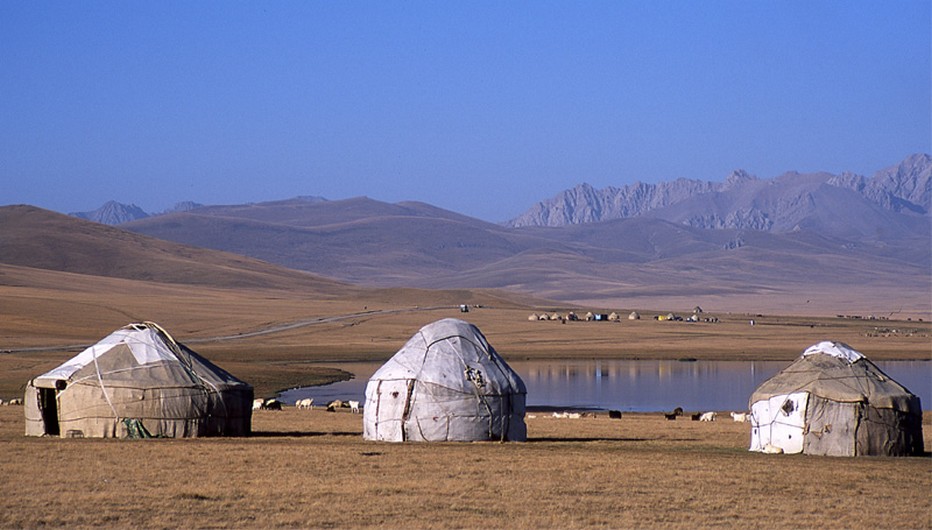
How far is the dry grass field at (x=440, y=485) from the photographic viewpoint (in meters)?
15.7

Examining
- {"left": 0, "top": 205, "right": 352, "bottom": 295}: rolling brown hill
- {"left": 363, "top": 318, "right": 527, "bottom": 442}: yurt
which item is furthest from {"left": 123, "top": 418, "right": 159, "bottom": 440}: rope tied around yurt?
{"left": 0, "top": 205, "right": 352, "bottom": 295}: rolling brown hill

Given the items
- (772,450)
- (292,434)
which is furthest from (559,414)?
(772,450)

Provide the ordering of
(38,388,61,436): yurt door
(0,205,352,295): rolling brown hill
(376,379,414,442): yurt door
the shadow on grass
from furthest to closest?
(0,205,352,295): rolling brown hill → the shadow on grass → (38,388,61,436): yurt door → (376,379,414,442): yurt door

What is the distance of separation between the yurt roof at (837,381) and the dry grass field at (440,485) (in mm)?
1150

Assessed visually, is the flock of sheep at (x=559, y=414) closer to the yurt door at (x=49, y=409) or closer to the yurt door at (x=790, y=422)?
the yurt door at (x=49, y=409)

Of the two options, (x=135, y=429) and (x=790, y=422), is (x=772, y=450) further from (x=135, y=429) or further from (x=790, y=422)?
(x=135, y=429)

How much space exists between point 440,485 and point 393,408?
6.63 metres

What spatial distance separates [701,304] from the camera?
647 feet

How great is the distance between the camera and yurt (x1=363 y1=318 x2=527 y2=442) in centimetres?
2461

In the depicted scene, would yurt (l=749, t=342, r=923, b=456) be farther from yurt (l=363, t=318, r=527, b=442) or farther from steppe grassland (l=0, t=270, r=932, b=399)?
steppe grassland (l=0, t=270, r=932, b=399)

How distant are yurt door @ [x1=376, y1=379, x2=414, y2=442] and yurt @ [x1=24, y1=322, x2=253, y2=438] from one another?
9.89 ft

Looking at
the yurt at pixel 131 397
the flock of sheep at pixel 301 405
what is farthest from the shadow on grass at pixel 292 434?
the flock of sheep at pixel 301 405

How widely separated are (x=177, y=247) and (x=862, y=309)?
9796 cm

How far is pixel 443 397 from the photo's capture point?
80.7 ft
